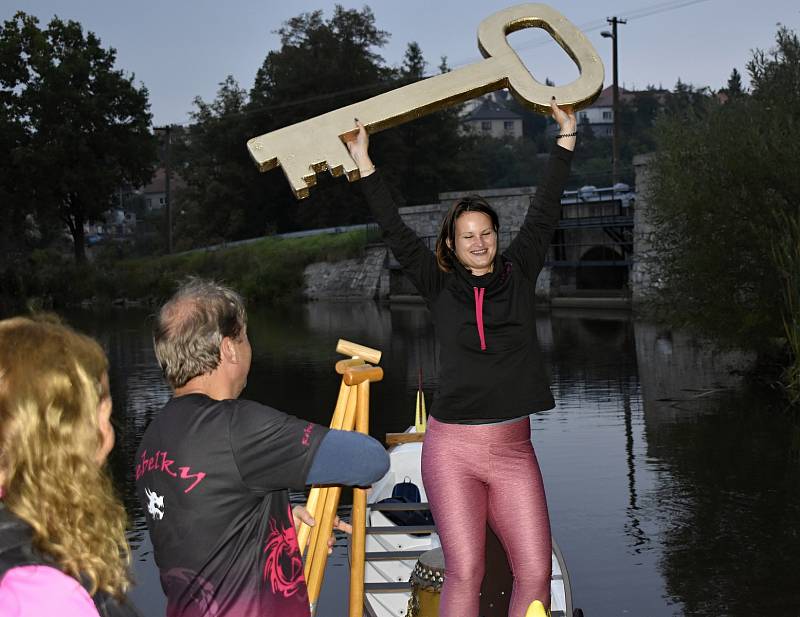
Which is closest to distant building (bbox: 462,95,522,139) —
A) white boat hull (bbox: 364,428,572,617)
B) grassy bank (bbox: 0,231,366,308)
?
grassy bank (bbox: 0,231,366,308)

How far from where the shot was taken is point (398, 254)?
3953 mm

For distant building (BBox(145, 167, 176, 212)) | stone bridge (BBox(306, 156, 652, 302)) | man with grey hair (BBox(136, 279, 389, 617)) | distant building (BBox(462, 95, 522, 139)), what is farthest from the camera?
distant building (BBox(462, 95, 522, 139))

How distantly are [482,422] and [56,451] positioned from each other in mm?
2264

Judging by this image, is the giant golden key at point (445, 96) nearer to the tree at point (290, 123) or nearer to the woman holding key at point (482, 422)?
the woman holding key at point (482, 422)

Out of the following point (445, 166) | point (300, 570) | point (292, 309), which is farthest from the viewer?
point (445, 166)

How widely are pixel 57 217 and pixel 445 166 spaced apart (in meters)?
21.0

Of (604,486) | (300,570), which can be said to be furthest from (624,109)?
(300,570)

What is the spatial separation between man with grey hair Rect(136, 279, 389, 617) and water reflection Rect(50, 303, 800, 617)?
0.94 ft

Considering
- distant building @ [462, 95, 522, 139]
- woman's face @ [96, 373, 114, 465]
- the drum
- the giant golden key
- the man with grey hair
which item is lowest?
the drum

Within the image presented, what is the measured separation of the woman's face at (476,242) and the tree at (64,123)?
5249 cm

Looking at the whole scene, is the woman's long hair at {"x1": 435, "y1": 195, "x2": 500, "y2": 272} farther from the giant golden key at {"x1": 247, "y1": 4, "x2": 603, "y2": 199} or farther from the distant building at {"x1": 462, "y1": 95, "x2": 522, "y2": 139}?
the distant building at {"x1": 462, "y1": 95, "x2": 522, "y2": 139}

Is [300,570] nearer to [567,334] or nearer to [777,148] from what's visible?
[777,148]

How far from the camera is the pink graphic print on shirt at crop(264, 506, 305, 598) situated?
2.64 meters

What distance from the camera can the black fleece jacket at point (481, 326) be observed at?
3.71 metres
